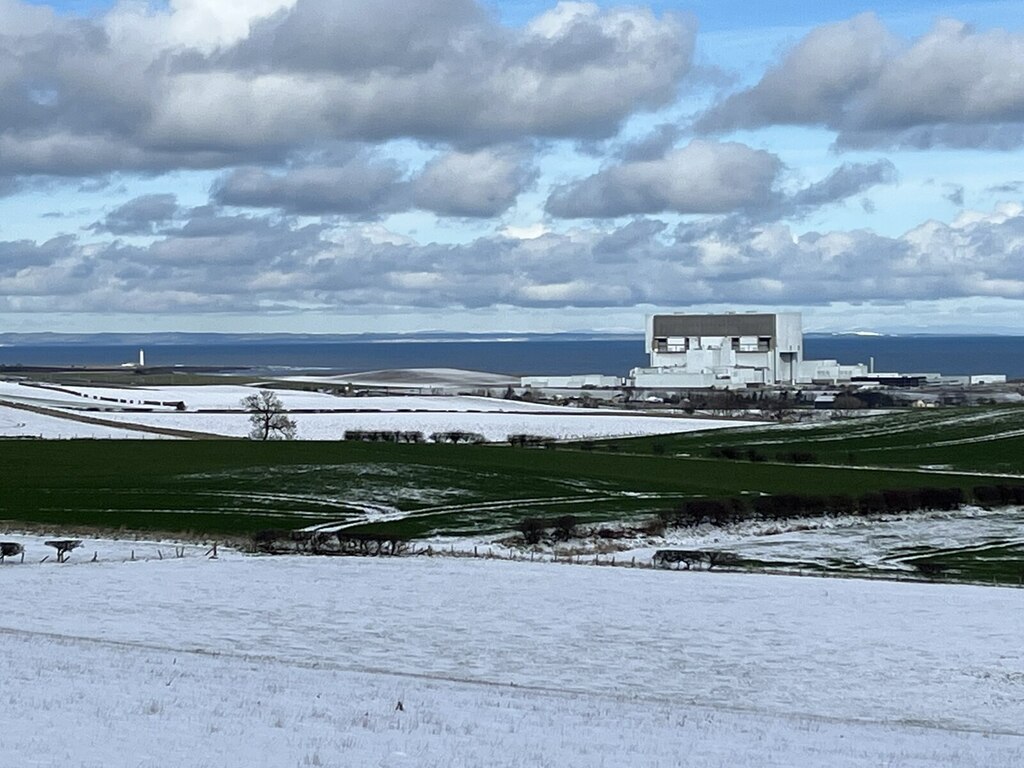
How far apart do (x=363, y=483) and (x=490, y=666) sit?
107 ft

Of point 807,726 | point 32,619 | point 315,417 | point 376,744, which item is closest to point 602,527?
point 32,619

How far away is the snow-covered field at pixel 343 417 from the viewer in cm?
9588

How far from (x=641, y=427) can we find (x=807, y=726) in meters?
79.2

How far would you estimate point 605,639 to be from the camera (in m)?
29.5

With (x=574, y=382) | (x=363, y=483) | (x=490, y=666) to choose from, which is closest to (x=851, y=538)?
(x=363, y=483)

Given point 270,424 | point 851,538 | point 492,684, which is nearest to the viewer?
point 492,684

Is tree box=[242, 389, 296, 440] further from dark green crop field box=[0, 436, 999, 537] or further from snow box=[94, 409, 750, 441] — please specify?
dark green crop field box=[0, 436, 999, 537]

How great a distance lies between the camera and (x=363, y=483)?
58531 millimetres

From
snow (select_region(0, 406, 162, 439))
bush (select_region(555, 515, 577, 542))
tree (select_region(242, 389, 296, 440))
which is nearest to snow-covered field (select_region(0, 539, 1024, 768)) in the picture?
bush (select_region(555, 515, 577, 542))

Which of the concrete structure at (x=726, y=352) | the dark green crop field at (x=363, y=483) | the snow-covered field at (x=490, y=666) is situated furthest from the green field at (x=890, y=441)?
the concrete structure at (x=726, y=352)

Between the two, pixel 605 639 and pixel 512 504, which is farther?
pixel 512 504

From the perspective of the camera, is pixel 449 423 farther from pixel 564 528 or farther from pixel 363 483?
pixel 564 528

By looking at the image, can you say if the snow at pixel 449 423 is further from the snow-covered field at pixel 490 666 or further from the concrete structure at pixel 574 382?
the concrete structure at pixel 574 382

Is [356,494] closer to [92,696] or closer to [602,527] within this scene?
[602,527]
